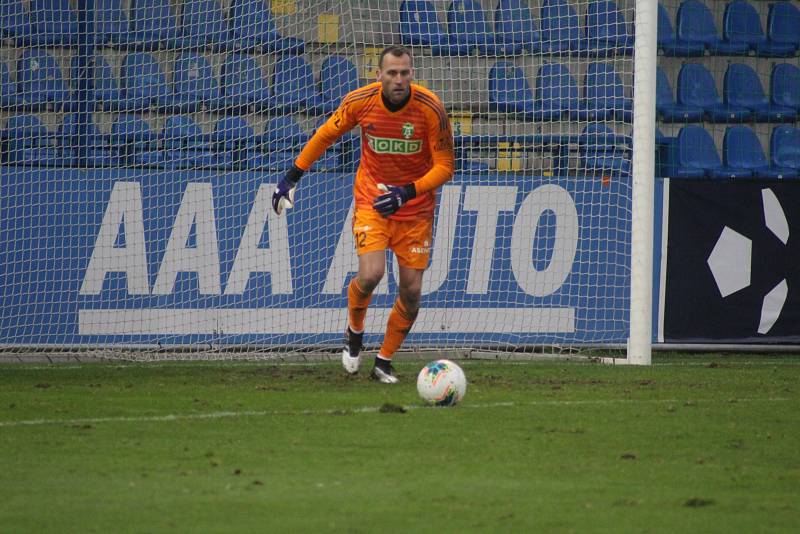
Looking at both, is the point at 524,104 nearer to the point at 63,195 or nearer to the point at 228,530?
the point at 63,195

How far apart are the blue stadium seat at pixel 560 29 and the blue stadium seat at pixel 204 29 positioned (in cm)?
319

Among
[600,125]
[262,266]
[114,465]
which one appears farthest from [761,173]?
[114,465]

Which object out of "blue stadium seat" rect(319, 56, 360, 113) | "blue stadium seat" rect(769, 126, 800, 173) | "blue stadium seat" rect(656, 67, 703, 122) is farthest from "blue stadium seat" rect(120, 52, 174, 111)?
"blue stadium seat" rect(769, 126, 800, 173)

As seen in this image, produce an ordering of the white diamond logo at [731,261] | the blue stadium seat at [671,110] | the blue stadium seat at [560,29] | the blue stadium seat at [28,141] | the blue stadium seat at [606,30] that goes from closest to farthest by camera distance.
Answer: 1. the blue stadium seat at [28,141]
2. the white diamond logo at [731,261]
3. the blue stadium seat at [606,30]
4. the blue stadium seat at [560,29]
5. the blue stadium seat at [671,110]

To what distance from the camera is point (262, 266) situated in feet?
36.3

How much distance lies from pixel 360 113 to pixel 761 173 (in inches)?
243

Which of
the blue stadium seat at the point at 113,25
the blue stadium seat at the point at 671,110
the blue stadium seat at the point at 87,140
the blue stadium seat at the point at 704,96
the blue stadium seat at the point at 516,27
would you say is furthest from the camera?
the blue stadium seat at the point at 704,96

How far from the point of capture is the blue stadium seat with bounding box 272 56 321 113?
11.9m

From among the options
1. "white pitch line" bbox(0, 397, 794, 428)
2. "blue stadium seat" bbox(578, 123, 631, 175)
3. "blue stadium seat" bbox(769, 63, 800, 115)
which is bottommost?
"white pitch line" bbox(0, 397, 794, 428)

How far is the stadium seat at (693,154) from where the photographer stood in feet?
43.8

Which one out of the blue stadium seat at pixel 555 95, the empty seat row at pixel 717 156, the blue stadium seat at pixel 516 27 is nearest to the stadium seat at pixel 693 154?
the empty seat row at pixel 717 156

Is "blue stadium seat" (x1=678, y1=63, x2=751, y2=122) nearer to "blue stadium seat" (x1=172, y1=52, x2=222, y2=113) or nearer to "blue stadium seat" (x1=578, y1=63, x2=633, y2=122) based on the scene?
"blue stadium seat" (x1=578, y1=63, x2=633, y2=122)

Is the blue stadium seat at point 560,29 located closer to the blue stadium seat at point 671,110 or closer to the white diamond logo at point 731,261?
the blue stadium seat at point 671,110

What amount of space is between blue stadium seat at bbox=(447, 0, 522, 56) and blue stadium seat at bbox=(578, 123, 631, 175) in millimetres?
1126
